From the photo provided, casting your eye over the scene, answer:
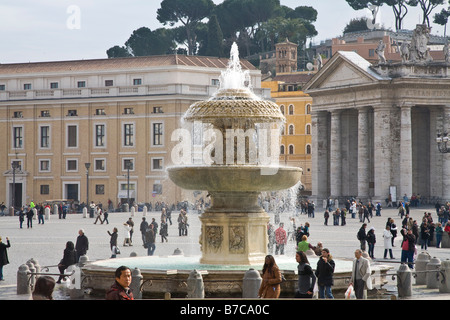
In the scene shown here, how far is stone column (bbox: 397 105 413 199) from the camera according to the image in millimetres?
57625

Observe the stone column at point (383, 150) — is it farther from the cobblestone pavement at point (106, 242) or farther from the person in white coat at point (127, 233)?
the person in white coat at point (127, 233)

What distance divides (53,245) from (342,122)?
38384 mm

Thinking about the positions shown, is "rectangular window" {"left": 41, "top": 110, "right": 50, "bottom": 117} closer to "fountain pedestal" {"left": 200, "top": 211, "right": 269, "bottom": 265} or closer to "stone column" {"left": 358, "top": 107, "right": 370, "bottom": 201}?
"stone column" {"left": 358, "top": 107, "right": 370, "bottom": 201}

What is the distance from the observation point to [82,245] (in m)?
19.3

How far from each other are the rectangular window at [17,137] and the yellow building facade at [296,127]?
2661cm

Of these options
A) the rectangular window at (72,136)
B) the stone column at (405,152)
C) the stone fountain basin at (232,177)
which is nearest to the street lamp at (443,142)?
the stone fountain basin at (232,177)

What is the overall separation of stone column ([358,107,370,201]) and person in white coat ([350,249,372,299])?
1852 inches

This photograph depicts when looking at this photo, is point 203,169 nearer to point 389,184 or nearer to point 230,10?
point 389,184

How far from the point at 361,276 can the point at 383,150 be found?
4613cm

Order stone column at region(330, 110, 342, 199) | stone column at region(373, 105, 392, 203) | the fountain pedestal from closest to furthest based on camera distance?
the fountain pedestal
stone column at region(373, 105, 392, 203)
stone column at region(330, 110, 342, 199)

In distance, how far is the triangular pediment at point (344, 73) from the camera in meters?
59.8

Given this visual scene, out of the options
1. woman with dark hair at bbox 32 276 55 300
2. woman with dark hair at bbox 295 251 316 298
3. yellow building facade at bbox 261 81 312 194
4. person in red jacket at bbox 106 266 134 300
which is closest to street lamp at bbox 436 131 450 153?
woman with dark hair at bbox 295 251 316 298

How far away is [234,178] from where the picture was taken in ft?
49.0
